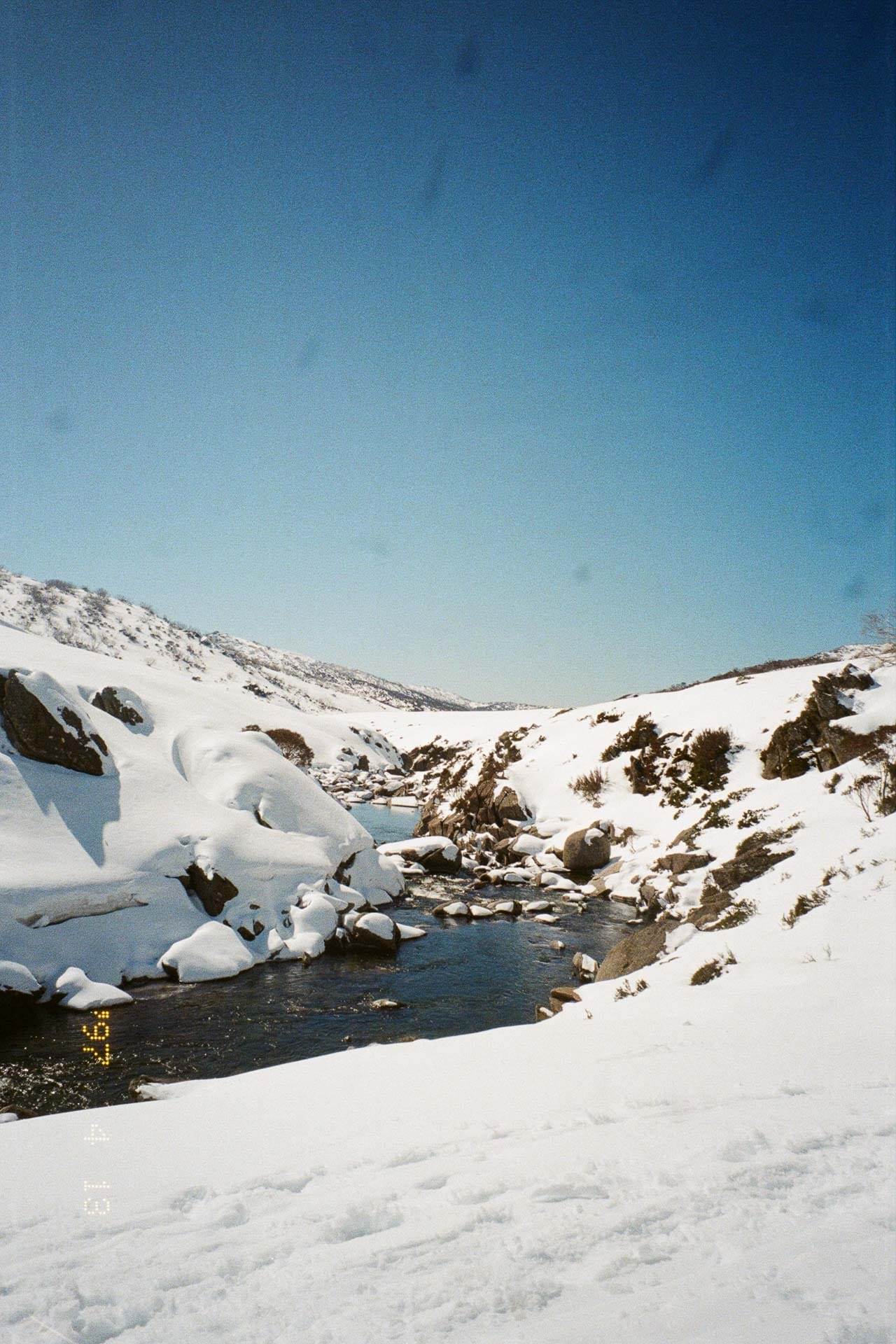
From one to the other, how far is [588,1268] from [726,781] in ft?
86.5

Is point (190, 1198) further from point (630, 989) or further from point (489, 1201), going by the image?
point (630, 989)

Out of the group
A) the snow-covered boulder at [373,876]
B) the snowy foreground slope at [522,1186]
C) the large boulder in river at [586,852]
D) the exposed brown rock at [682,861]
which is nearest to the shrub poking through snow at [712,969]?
the snowy foreground slope at [522,1186]

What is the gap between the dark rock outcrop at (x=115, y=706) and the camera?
21.6 m

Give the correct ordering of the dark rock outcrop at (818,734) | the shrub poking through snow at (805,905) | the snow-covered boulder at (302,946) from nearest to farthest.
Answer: the shrub poking through snow at (805,905), the snow-covered boulder at (302,946), the dark rock outcrop at (818,734)

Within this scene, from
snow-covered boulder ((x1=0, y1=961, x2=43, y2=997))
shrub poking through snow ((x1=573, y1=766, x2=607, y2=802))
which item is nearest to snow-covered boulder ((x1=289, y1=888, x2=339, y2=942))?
snow-covered boulder ((x1=0, y1=961, x2=43, y2=997))

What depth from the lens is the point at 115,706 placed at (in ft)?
71.5

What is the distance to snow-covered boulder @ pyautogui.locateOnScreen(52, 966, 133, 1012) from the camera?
39.8 ft

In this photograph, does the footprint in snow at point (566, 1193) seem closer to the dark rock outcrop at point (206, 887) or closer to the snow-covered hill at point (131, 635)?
the dark rock outcrop at point (206, 887)

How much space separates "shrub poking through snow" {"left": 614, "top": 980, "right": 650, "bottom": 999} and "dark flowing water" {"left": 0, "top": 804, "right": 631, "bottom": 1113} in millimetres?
2785

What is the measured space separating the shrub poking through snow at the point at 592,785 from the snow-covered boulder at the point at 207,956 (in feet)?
65.8

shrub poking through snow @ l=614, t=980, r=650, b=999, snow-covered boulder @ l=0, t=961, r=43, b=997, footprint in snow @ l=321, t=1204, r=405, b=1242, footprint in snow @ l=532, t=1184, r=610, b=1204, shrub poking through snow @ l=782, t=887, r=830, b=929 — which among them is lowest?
snow-covered boulder @ l=0, t=961, r=43, b=997

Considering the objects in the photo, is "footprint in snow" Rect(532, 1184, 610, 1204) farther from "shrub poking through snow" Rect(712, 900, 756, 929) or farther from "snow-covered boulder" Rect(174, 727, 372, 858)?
"snow-covered boulder" Rect(174, 727, 372, 858)

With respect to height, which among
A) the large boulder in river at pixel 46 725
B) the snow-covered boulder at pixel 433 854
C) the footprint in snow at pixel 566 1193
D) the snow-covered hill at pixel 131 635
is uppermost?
the snow-covered hill at pixel 131 635

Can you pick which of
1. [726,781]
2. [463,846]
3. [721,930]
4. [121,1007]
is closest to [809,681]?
[726,781]
